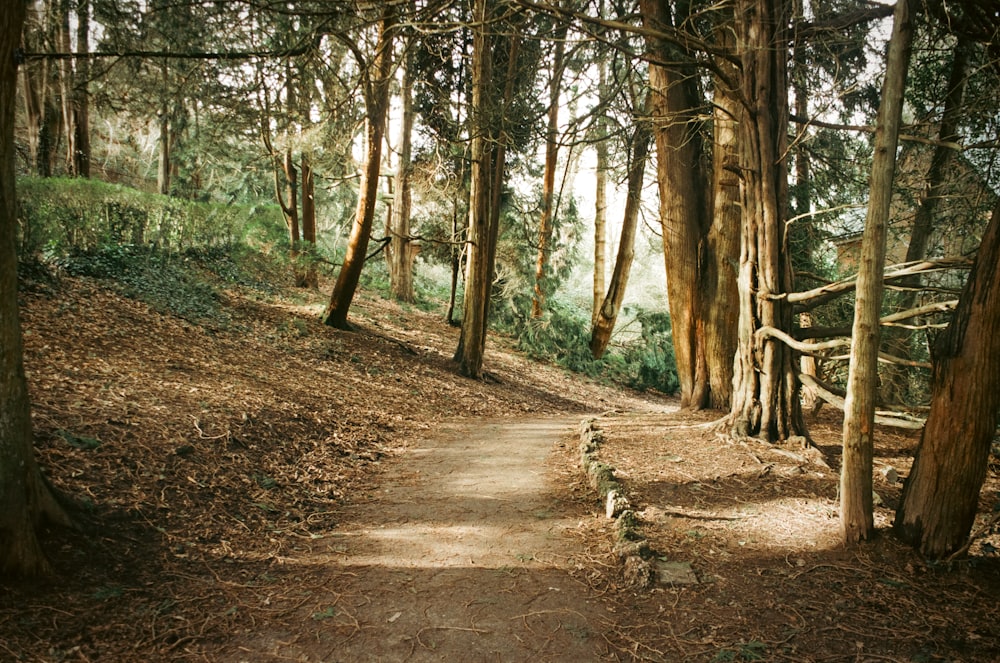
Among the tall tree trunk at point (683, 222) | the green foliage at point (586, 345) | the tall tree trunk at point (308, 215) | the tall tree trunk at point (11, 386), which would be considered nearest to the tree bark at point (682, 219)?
the tall tree trunk at point (683, 222)

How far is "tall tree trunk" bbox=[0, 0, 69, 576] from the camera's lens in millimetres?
3055

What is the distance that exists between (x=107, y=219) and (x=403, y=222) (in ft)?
29.9

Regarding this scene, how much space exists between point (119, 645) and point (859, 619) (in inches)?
153

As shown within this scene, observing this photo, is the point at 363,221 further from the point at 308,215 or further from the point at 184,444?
the point at 184,444

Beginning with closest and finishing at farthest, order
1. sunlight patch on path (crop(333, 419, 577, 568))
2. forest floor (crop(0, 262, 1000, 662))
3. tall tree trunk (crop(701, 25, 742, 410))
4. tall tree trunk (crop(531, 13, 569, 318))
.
→ forest floor (crop(0, 262, 1000, 662))
sunlight patch on path (crop(333, 419, 577, 568))
tall tree trunk (crop(701, 25, 742, 410))
tall tree trunk (crop(531, 13, 569, 318))

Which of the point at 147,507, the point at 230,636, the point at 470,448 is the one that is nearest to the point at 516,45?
the point at 470,448

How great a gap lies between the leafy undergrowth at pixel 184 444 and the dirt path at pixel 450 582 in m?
0.35

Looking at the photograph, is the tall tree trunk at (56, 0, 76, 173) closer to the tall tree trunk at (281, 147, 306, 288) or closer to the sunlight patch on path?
the tall tree trunk at (281, 147, 306, 288)

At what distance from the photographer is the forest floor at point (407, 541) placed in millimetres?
3158

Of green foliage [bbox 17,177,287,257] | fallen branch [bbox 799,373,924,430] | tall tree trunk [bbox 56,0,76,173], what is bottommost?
fallen branch [bbox 799,373,924,430]

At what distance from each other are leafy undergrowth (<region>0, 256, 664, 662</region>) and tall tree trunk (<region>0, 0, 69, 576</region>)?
0.69 ft

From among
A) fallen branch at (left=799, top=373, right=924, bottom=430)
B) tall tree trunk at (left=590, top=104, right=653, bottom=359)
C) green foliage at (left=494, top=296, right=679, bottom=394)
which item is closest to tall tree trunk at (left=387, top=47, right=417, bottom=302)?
green foliage at (left=494, top=296, right=679, bottom=394)

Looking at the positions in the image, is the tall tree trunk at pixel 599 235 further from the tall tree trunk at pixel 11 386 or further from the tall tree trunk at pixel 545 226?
the tall tree trunk at pixel 11 386

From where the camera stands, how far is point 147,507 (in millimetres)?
4109
